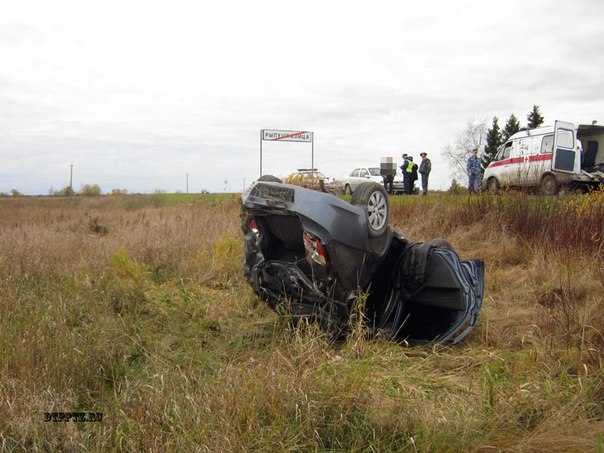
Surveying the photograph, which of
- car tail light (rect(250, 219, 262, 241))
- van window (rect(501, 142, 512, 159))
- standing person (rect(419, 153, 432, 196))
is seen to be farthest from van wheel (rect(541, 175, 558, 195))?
car tail light (rect(250, 219, 262, 241))

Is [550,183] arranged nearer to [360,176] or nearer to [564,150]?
[564,150]

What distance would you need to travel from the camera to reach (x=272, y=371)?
2.81 metres

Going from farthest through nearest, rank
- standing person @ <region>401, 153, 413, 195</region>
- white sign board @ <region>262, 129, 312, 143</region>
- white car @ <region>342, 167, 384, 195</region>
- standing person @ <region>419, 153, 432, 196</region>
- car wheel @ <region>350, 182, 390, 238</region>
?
1. white car @ <region>342, 167, 384, 195</region>
2. standing person @ <region>401, 153, 413, 195</region>
3. standing person @ <region>419, 153, 432, 196</region>
4. white sign board @ <region>262, 129, 312, 143</region>
5. car wheel @ <region>350, 182, 390, 238</region>

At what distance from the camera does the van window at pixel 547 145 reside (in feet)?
51.0

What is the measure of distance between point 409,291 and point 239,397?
1.96 meters

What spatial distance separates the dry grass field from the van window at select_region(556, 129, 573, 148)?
1005cm

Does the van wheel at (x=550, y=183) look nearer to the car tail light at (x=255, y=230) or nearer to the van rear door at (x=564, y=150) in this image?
the van rear door at (x=564, y=150)

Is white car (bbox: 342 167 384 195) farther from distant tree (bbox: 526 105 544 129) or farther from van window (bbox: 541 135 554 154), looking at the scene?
distant tree (bbox: 526 105 544 129)

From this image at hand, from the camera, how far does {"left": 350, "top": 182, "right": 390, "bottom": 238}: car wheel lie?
368 cm

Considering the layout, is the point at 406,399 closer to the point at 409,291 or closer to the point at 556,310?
the point at 409,291

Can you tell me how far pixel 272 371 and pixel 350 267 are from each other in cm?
102

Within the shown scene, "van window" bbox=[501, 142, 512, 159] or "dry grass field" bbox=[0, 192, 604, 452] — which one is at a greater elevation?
"van window" bbox=[501, 142, 512, 159]

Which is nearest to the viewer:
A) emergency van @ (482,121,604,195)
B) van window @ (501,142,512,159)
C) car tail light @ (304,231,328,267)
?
car tail light @ (304,231,328,267)

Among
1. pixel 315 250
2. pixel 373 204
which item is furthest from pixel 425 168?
pixel 315 250
